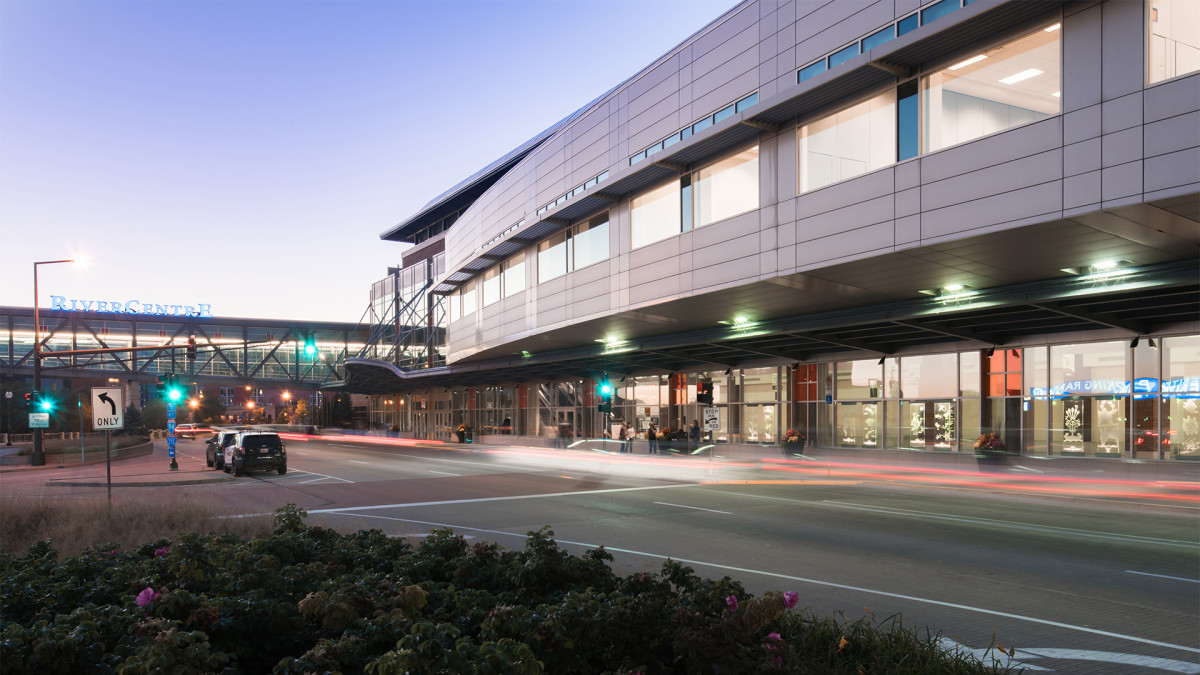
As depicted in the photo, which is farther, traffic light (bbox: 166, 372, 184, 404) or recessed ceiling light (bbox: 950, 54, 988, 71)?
traffic light (bbox: 166, 372, 184, 404)

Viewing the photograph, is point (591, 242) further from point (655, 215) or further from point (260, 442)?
point (260, 442)

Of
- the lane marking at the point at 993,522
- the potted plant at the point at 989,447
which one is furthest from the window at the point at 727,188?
the potted plant at the point at 989,447

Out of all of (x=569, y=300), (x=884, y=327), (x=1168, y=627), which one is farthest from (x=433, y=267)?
(x=1168, y=627)

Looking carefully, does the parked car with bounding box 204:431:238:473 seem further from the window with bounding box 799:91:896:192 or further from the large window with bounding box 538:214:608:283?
the window with bounding box 799:91:896:192

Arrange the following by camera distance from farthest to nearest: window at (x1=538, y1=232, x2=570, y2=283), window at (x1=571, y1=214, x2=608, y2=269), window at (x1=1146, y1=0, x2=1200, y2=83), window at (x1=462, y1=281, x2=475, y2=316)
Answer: window at (x1=462, y1=281, x2=475, y2=316), window at (x1=538, y1=232, x2=570, y2=283), window at (x1=571, y1=214, x2=608, y2=269), window at (x1=1146, y1=0, x2=1200, y2=83)

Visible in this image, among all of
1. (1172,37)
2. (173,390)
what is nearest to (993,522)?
(1172,37)

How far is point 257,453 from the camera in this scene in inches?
1175

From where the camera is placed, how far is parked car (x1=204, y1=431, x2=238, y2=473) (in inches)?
1236

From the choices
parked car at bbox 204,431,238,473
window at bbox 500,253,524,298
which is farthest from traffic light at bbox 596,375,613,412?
parked car at bbox 204,431,238,473

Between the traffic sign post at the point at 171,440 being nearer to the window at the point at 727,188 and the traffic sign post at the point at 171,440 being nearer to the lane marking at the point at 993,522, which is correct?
the window at the point at 727,188

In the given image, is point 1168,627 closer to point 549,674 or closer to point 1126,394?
point 549,674

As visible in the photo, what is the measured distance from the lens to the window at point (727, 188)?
2467 centimetres

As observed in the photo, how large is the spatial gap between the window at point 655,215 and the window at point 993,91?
1063 cm

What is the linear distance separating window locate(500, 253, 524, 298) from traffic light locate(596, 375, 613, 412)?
7.84m
